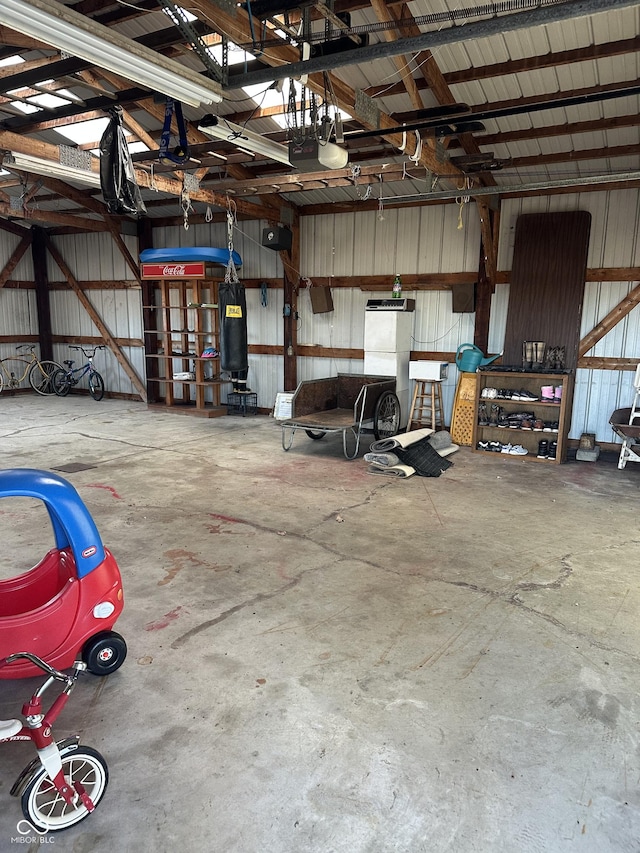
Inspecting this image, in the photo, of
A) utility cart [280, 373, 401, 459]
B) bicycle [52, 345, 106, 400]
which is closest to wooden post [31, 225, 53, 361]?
bicycle [52, 345, 106, 400]

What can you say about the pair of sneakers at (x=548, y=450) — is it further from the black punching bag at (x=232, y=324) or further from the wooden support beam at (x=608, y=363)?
the black punching bag at (x=232, y=324)

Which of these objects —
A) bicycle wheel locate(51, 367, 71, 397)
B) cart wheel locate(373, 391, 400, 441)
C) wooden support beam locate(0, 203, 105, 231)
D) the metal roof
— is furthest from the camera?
bicycle wheel locate(51, 367, 71, 397)

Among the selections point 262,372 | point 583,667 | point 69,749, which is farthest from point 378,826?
point 262,372

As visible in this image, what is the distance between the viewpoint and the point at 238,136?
495 cm

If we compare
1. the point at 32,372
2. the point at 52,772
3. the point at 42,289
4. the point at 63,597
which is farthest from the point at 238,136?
the point at 32,372

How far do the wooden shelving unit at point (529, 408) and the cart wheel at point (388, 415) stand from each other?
113 centimetres

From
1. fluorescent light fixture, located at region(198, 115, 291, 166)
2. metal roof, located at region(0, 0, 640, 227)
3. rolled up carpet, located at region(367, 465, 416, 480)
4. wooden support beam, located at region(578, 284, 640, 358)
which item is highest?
metal roof, located at region(0, 0, 640, 227)

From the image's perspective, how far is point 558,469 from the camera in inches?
255

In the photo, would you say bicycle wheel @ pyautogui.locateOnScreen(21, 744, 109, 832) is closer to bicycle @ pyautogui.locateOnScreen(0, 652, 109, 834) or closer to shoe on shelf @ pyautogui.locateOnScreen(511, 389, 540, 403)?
bicycle @ pyautogui.locateOnScreen(0, 652, 109, 834)

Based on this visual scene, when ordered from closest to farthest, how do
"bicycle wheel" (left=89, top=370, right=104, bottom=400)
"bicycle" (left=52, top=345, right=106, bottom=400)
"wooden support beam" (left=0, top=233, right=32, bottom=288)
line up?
"bicycle wheel" (left=89, top=370, right=104, bottom=400)
"bicycle" (left=52, top=345, right=106, bottom=400)
"wooden support beam" (left=0, top=233, right=32, bottom=288)

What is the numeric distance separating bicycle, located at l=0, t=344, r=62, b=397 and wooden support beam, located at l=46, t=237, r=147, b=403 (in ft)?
4.45

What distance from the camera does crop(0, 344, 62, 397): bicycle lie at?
12.0 m

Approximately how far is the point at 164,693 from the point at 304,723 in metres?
0.68

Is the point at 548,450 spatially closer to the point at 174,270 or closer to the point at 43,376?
the point at 174,270
